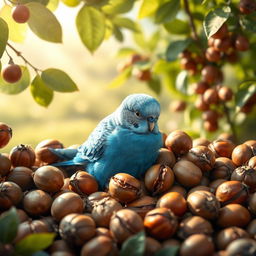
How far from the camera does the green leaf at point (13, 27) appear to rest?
1.28m

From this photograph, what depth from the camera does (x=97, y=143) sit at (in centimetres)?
135

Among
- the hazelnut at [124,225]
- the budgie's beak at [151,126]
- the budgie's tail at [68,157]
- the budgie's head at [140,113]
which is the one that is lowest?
the hazelnut at [124,225]

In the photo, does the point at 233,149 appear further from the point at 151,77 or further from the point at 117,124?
the point at 151,77

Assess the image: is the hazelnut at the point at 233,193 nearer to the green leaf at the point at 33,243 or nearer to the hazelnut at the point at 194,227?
the hazelnut at the point at 194,227

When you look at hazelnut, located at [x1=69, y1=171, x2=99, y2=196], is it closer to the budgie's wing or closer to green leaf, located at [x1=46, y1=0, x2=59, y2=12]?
the budgie's wing

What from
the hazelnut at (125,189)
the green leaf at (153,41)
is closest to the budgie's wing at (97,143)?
the hazelnut at (125,189)

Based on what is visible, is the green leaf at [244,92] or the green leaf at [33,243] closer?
the green leaf at [33,243]

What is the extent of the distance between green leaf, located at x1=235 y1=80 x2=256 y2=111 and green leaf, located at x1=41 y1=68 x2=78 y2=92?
59cm

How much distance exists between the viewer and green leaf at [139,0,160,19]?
5.38 feet

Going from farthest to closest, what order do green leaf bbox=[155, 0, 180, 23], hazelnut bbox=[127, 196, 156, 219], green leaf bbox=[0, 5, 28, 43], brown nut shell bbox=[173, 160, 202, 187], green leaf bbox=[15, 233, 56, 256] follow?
green leaf bbox=[155, 0, 180, 23] < green leaf bbox=[0, 5, 28, 43] < brown nut shell bbox=[173, 160, 202, 187] < hazelnut bbox=[127, 196, 156, 219] < green leaf bbox=[15, 233, 56, 256]

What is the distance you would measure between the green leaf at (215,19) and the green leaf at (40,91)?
0.51 m

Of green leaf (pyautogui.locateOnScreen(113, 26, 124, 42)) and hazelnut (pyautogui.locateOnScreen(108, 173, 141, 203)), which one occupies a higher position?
green leaf (pyautogui.locateOnScreen(113, 26, 124, 42))

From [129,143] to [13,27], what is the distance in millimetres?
473

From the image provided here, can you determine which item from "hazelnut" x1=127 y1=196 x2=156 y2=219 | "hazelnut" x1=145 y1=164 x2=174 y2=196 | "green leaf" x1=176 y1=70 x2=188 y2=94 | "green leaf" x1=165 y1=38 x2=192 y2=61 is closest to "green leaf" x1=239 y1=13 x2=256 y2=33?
"green leaf" x1=165 y1=38 x2=192 y2=61
